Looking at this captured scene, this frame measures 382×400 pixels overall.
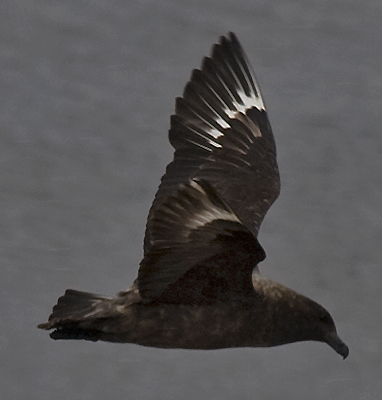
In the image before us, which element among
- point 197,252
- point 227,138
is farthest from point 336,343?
point 227,138

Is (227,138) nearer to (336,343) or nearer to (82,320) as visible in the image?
(336,343)

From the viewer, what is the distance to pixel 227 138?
630 centimetres

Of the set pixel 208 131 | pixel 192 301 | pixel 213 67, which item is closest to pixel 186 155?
pixel 208 131

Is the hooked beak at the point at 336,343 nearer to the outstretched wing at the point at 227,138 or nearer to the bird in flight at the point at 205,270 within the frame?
the bird in flight at the point at 205,270

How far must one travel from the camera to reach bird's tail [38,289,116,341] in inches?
209

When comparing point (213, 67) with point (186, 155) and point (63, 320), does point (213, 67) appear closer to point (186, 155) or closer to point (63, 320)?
point (186, 155)

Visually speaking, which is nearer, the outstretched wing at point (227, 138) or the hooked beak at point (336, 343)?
the hooked beak at point (336, 343)

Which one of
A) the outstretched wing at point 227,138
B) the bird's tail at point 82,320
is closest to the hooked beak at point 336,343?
the outstretched wing at point 227,138

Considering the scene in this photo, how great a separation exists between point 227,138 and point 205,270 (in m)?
1.37

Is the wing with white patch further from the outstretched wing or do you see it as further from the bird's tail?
the outstretched wing

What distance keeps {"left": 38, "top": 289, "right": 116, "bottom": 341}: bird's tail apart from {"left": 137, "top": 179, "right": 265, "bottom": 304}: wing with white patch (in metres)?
0.24

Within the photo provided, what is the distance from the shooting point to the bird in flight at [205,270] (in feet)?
15.9

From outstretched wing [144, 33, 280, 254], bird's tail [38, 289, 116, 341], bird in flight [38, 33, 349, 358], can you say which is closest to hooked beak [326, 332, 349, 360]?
bird in flight [38, 33, 349, 358]

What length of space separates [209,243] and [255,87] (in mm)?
1928
